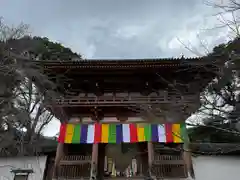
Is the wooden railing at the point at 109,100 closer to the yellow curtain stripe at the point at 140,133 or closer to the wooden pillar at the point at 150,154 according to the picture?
the yellow curtain stripe at the point at 140,133

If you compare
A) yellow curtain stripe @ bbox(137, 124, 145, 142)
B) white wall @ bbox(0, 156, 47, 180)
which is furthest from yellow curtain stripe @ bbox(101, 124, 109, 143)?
white wall @ bbox(0, 156, 47, 180)

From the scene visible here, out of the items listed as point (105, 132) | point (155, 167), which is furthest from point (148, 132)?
point (105, 132)

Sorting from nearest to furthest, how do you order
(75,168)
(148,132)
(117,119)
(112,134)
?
(75,168) < (148,132) < (112,134) < (117,119)

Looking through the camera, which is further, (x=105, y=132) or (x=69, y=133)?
(x=69, y=133)

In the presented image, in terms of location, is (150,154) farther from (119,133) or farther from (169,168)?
(119,133)

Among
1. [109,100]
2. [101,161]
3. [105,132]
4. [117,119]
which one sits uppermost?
[109,100]

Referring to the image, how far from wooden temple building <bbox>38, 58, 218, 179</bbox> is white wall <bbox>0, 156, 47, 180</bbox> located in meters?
1.34

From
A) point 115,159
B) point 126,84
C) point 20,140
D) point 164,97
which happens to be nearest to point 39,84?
point 20,140

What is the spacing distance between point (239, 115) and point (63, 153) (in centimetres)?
912

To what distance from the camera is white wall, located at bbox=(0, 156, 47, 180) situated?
11884mm

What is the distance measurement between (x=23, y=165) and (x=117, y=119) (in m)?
5.19

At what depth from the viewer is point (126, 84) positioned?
1293 cm

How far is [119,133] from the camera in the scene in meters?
12.0

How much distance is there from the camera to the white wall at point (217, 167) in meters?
11.3
